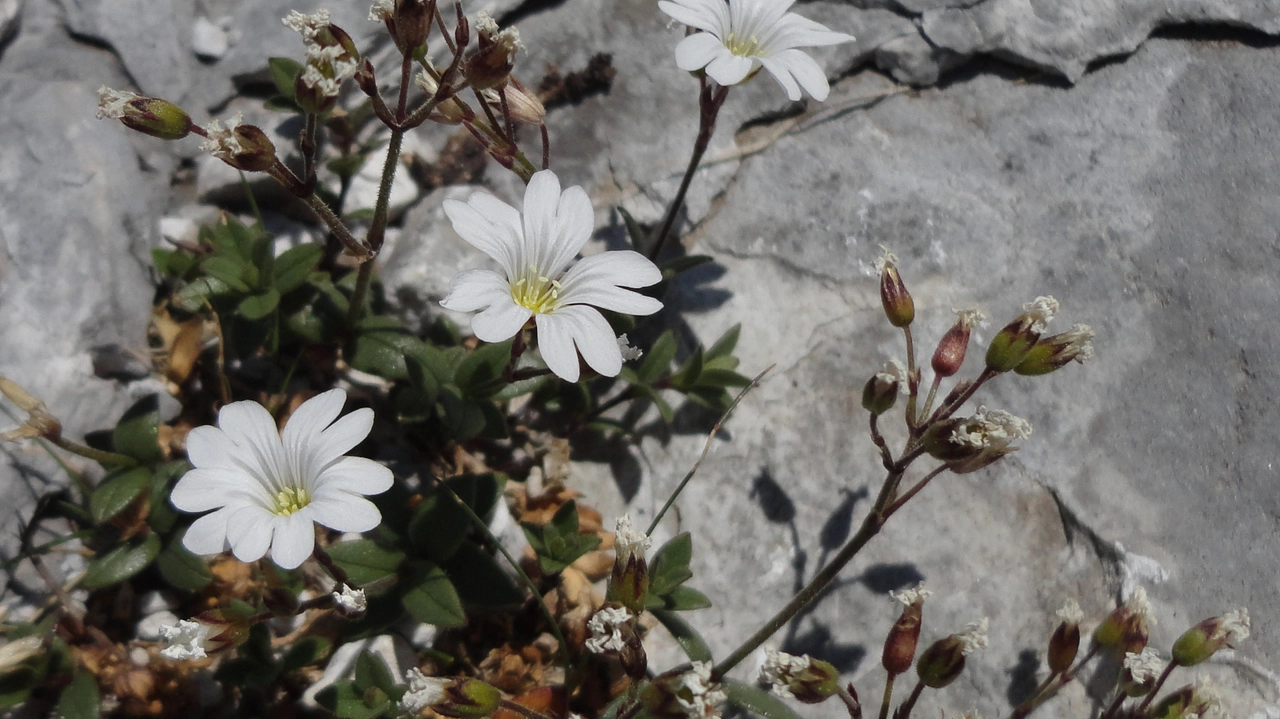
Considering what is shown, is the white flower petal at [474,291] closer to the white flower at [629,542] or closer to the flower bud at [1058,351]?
the white flower at [629,542]

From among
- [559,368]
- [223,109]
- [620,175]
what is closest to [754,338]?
[620,175]

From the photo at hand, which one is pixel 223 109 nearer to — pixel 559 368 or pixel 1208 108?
pixel 559 368

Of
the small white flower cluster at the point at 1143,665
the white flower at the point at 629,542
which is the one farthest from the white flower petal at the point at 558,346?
the small white flower cluster at the point at 1143,665

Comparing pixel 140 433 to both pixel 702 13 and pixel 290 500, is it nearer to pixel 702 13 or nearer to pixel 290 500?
pixel 290 500

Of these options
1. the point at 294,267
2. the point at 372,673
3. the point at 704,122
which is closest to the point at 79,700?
the point at 372,673

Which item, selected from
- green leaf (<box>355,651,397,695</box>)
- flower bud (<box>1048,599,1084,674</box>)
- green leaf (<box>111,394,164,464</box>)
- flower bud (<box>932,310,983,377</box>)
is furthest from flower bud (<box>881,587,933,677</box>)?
green leaf (<box>111,394,164,464</box>)
